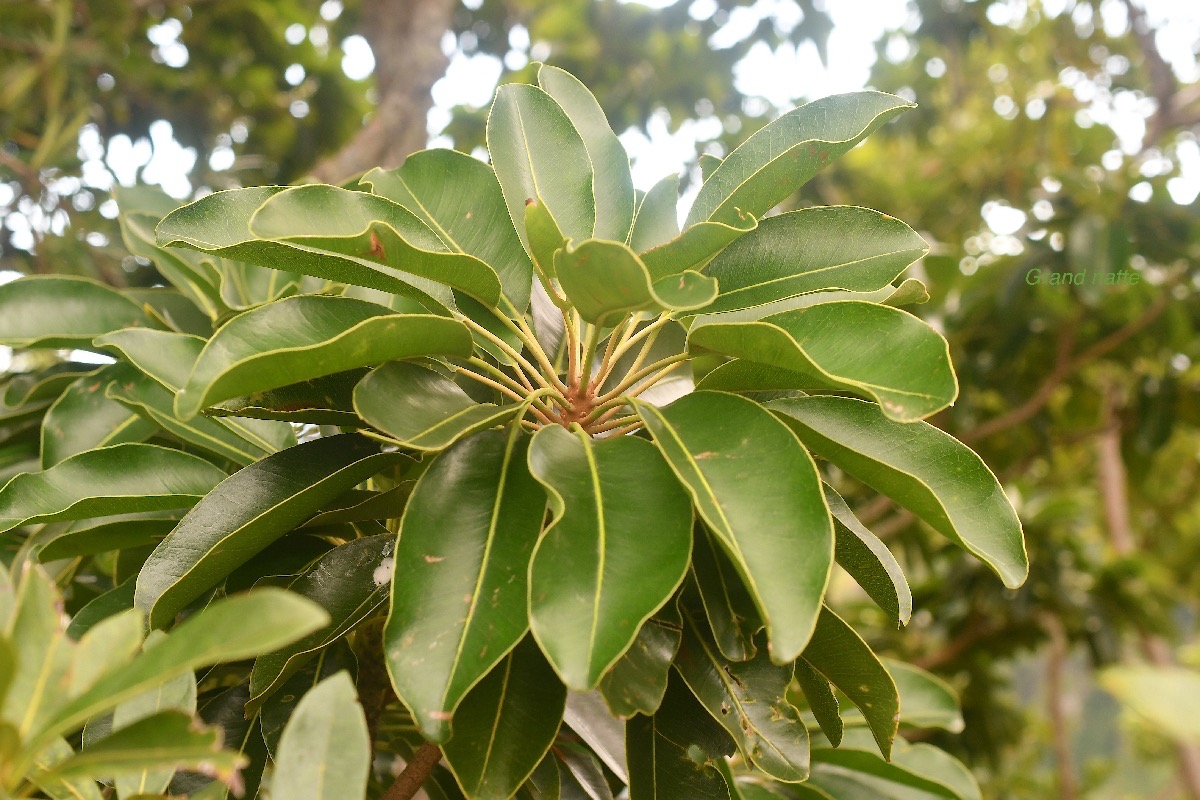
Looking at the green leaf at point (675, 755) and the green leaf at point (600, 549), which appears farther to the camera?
the green leaf at point (675, 755)

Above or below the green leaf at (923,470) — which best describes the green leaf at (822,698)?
below

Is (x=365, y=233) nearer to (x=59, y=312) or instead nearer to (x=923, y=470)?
(x=923, y=470)

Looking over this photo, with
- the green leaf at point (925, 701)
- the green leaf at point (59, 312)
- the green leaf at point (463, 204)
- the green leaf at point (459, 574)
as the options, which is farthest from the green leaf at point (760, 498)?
the green leaf at point (59, 312)

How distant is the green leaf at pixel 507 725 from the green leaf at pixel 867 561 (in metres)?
0.28

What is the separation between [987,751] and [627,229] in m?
2.68

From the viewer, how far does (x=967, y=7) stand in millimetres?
3451

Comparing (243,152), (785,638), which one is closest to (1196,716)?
(785,638)

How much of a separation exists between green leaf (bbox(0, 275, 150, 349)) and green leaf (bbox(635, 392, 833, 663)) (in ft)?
2.65

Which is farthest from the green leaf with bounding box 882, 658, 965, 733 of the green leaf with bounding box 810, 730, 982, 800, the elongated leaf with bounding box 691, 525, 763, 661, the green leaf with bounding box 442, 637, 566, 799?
the green leaf with bounding box 442, 637, 566, 799

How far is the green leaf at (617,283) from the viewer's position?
642 millimetres

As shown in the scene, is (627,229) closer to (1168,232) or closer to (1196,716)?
(1196,716)

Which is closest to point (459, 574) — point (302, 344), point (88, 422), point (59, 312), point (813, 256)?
point (302, 344)

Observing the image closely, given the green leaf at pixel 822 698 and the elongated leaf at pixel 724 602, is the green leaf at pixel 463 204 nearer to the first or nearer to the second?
the elongated leaf at pixel 724 602

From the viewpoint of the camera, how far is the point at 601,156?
3.18 feet
